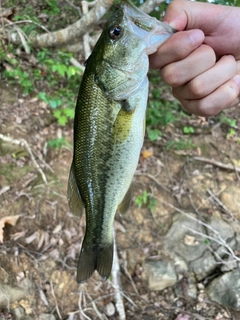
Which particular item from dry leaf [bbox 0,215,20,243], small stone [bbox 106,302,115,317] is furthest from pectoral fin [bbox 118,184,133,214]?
small stone [bbox 106,302,115,317]

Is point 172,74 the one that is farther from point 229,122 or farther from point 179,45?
point 229,122

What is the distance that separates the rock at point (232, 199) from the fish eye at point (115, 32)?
352cm

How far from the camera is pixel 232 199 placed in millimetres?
4625

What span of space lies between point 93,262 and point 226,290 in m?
2.63

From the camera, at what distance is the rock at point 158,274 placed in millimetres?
3943

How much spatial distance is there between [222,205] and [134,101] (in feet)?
10.8

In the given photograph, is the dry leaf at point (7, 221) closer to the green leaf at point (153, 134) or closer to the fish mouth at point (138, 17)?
the green leaf at point (153, 134)

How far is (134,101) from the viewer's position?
5.53ft

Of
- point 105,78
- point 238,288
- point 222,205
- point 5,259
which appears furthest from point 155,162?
point 105,78

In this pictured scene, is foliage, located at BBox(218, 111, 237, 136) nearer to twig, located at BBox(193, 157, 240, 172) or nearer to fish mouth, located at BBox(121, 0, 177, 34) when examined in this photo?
twig, located at BBox(193, 157, 240, 172)

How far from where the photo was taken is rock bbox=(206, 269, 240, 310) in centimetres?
394

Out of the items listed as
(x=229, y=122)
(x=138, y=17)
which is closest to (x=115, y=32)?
(x=138, y=17)

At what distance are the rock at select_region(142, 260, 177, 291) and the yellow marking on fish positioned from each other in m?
2.71

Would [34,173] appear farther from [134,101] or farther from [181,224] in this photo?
[134,101]
